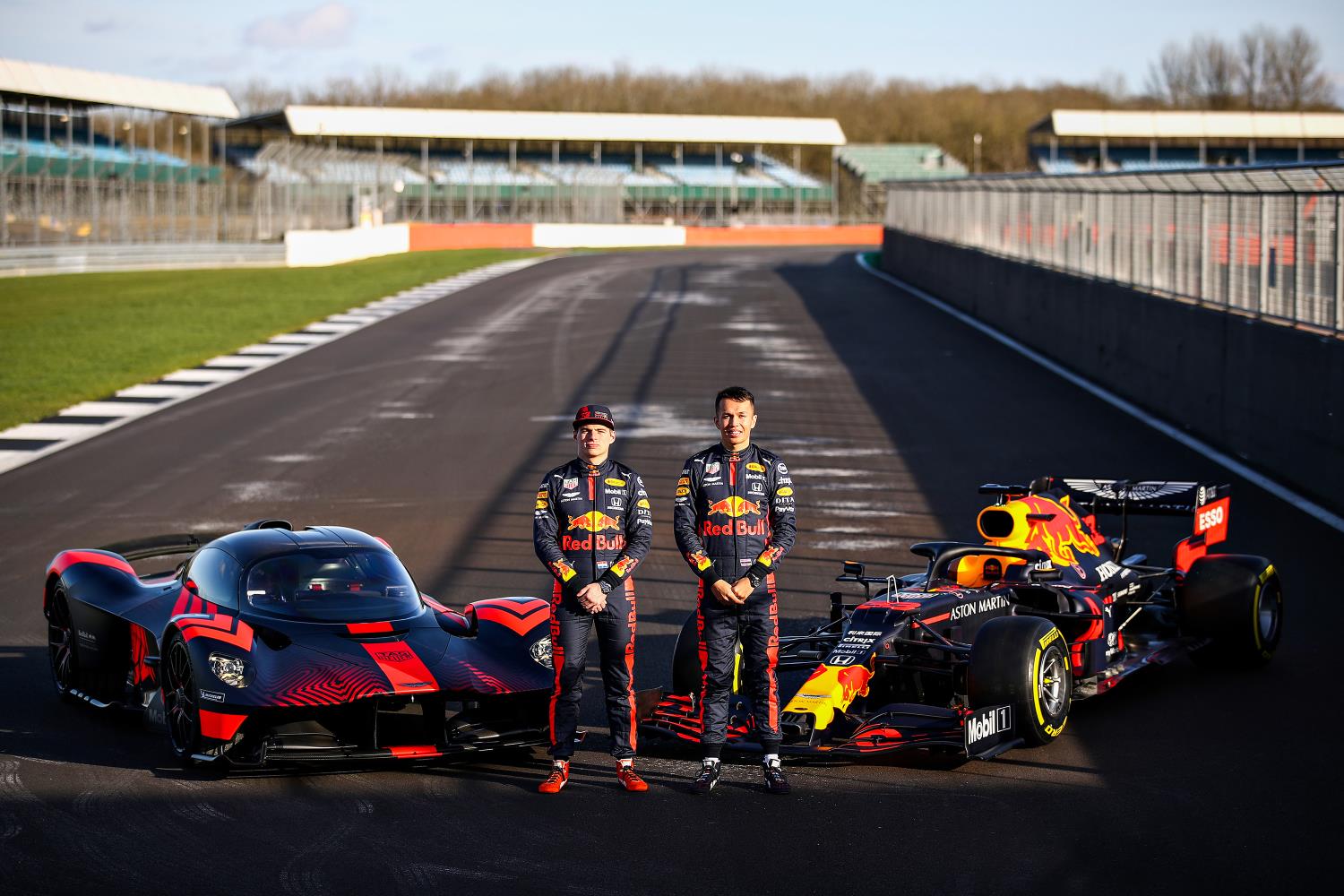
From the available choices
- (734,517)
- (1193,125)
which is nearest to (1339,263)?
(734,517)

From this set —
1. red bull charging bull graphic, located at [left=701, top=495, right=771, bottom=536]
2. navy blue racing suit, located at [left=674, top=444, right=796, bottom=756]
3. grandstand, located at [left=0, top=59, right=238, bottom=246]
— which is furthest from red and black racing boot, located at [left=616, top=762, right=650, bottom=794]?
grandstand, located at [left=0, top=59, right=238, bottom=246]

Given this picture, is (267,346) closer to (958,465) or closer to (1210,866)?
(958,465)

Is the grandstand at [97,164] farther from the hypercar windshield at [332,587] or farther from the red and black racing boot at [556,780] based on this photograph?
the red and black racing boot at [556,780]

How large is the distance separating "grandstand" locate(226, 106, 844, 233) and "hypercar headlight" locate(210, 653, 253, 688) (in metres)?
58.6

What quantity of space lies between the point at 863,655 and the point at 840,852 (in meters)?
1.51

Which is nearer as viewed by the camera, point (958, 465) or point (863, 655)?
point (863, 655)

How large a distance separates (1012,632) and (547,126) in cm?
7530

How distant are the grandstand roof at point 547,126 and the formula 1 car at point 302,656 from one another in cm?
6872

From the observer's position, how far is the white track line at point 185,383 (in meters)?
18.0

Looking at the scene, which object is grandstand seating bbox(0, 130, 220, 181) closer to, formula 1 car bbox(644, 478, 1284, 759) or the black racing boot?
formula 1 car bbox(644, 478, 1284, 759)

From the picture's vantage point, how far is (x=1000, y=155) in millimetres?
109062

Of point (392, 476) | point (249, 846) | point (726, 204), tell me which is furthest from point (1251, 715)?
point (726, 204)

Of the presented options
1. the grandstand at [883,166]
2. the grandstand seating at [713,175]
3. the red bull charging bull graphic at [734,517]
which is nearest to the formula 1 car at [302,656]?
the red bull charging bull graphic at [734,517]

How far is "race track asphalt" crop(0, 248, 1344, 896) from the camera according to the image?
615 cm
